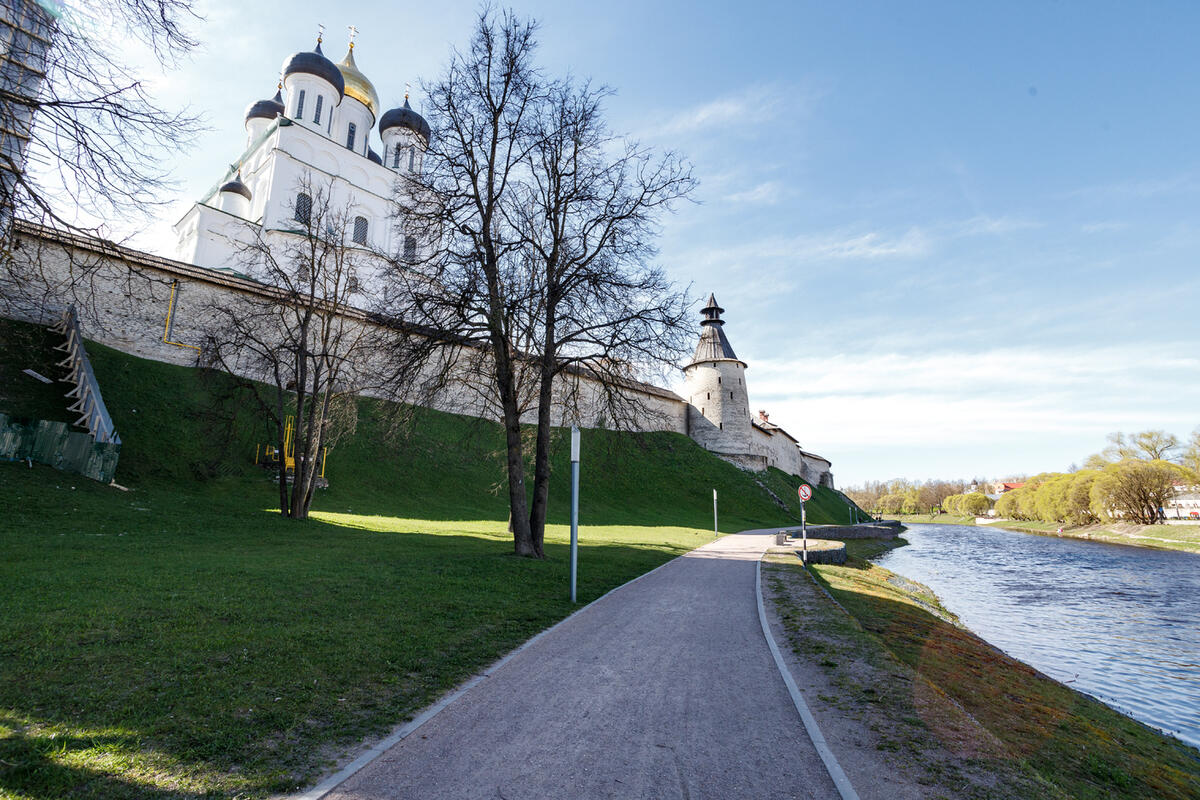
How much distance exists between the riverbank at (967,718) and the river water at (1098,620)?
164 centimetres

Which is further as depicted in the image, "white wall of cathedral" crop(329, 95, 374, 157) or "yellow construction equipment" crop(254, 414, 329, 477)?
"white wall of cathedral" crop(329, 95, 374, 157)

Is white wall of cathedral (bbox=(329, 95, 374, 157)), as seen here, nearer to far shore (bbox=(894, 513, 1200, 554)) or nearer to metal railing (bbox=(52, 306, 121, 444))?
metal railing (bbox=(52, 306, 121, 444))

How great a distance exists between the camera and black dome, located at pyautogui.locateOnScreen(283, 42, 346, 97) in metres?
42.1

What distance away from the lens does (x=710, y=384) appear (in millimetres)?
59469

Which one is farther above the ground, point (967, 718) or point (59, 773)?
point (59, 773)

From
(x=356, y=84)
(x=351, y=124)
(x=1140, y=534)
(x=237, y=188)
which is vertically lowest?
(x=1140, y=534)

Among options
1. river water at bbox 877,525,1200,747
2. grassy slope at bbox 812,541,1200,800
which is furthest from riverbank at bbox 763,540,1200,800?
river water at bbox 877,525,1200,747

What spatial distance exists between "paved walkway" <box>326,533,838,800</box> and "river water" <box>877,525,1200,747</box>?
7.25m

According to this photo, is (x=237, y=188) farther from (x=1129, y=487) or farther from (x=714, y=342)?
(x=1129, y=487)

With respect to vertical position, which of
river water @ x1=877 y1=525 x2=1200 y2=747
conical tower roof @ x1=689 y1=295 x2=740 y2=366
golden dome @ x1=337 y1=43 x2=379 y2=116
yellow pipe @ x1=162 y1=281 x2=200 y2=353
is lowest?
river water @ x1=877 y1=525 x2=1200 y2=747

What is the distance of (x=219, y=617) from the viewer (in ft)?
22.3

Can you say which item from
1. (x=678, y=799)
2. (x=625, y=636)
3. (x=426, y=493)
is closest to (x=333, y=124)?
(x=426, y=493)

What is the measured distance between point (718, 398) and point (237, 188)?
4563 centimetres

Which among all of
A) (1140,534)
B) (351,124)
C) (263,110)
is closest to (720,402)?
(1140,534)
